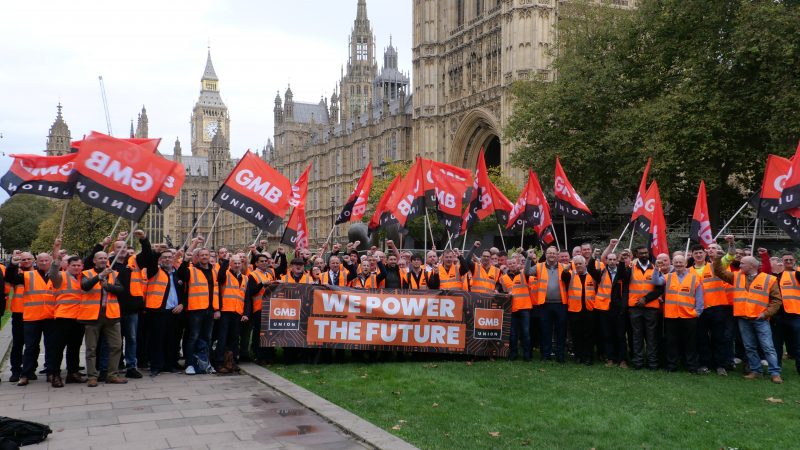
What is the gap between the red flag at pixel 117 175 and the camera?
376 inches

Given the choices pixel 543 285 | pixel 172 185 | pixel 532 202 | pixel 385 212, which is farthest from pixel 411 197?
pixel 172 185

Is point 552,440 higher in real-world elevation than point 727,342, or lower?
lower

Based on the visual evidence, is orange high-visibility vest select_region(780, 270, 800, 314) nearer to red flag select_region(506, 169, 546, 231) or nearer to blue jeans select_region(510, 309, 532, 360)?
blue jeans select_region(510, 309, 532, 360)

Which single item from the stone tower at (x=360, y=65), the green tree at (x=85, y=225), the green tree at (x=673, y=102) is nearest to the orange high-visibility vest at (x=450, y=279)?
the green tree at (x=673, y=102)

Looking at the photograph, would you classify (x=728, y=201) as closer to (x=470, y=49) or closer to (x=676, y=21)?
(x=676, y=21)

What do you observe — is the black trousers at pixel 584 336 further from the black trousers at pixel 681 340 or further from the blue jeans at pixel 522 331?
the black trousers at pixel 681 340

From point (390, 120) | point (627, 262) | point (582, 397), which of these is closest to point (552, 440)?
point (582, 397)

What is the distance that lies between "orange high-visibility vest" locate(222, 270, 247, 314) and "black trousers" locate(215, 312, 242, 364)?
0.31ft

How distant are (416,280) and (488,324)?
1499mm

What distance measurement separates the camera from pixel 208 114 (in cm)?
16988

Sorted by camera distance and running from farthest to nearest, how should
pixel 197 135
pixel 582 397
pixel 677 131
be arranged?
pixel 197 135 < pixel 677 131 < pixel 582 397

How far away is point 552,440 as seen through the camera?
6.96 m

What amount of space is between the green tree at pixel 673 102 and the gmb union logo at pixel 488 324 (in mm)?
14310

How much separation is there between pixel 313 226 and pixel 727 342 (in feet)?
253
